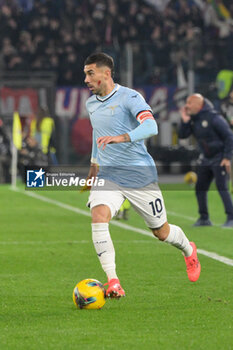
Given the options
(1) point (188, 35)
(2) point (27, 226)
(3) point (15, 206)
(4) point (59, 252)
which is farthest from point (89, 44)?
(4) point (59, 252)

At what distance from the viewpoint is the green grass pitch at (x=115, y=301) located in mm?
6145

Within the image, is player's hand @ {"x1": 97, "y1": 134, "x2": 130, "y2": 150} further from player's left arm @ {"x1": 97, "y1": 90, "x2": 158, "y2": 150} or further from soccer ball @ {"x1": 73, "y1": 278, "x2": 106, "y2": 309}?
soccer ball @ {"x1": 73, "y1": 278, "x2": 106, "y2": 309}

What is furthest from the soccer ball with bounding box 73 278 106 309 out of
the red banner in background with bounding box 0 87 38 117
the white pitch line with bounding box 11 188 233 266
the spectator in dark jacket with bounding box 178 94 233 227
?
the red banner in background with bounding box 0 87 38 117

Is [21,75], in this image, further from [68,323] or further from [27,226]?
[68,323]

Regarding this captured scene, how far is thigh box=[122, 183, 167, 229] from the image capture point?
311 inches

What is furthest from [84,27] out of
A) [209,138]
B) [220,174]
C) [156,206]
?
[156,206]

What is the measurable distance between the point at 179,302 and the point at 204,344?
1.66 meters

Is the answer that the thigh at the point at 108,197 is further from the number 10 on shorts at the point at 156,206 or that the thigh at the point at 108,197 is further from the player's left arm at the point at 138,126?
the player's left arm at the point at 138,126

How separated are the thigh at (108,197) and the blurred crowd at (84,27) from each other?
22266 millimetres

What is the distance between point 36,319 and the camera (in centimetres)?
684

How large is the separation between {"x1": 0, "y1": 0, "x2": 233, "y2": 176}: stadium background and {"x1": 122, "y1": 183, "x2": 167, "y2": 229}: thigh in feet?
58.5

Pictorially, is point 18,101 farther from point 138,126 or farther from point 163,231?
point 138,126

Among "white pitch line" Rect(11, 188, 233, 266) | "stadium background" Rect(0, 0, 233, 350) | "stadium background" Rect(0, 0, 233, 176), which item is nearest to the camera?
"stadium background" Rect(0, 0, 233, 350)

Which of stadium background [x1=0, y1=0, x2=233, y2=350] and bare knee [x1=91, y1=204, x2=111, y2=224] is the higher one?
bare knee [x1=91, y1=204, x2=111, y2=224]
